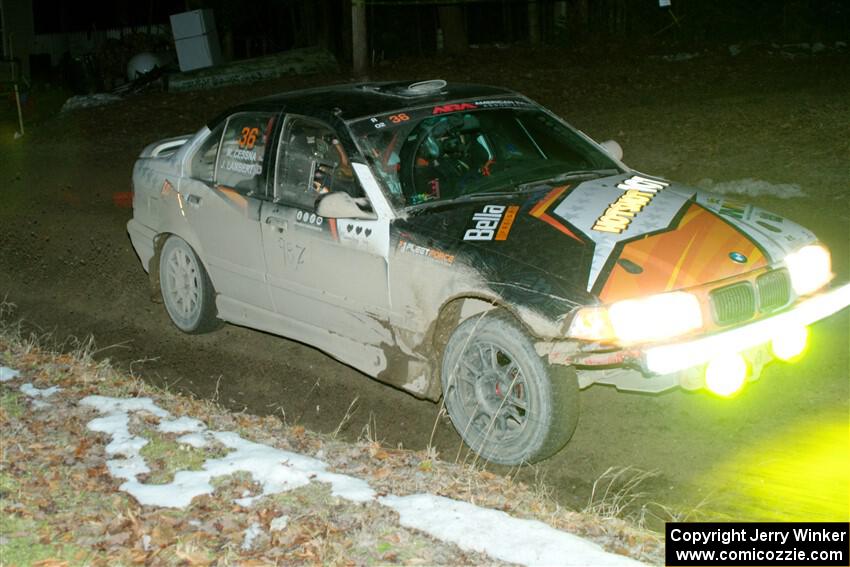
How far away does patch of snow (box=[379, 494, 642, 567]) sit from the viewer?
13.4 ft

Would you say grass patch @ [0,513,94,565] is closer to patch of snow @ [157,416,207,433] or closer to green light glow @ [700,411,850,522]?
patch of snow @ [157,416,207,433]

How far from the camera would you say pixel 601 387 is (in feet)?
21.0

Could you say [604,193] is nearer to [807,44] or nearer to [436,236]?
[436,236]

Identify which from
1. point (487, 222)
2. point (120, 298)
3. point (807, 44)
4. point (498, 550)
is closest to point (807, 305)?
point (487, 222)

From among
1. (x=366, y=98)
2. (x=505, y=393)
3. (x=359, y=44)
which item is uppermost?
(x=359, y=44)

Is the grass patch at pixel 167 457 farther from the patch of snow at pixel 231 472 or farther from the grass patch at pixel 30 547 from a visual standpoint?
the grass patch at pixel 30 547

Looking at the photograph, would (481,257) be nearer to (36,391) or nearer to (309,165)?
(309,165)

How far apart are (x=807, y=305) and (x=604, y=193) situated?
1.25 metres

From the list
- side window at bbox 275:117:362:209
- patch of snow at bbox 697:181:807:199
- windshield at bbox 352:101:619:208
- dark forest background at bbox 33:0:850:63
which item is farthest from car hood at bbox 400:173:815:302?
dark forest background at bbox 33:0:850:63

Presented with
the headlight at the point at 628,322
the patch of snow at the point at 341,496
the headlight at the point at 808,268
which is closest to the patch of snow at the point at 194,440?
the patch of snow at the point at 341,496

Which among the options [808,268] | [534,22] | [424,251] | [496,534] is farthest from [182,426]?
[534,22]

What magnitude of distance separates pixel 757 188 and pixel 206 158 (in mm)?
5247

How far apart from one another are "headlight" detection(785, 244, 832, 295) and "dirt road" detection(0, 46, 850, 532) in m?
0.72

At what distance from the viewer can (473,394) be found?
5469 mm
